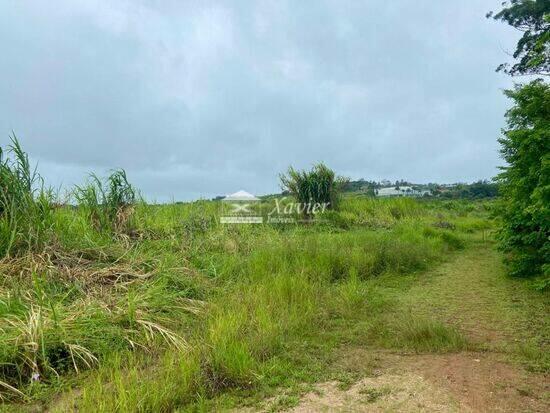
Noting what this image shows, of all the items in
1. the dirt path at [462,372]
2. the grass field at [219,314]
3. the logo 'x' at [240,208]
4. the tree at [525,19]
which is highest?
the tree at [525,19]

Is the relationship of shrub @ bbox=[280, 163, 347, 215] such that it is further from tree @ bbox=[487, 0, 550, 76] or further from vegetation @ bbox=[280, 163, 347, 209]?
tree @ bbox=[487, 0, 550, 76]

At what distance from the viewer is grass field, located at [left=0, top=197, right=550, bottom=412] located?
267 cm

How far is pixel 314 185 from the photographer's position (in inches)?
429

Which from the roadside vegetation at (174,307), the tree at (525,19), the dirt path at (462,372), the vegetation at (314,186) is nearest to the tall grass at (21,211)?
the roadside vegetation at (174,307)

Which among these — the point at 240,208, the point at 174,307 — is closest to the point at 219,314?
the point at 174,307

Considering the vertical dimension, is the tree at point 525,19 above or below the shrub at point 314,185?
above

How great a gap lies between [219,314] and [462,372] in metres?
1.86

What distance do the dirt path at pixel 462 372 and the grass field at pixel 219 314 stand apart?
0.04m

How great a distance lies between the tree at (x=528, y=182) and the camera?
4.17 meters

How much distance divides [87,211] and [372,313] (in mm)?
4378

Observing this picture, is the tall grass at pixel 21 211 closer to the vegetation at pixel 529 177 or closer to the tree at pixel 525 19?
the vegetation at pixel 529 177

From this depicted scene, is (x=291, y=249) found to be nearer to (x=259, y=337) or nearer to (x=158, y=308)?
(x=158, y=308)

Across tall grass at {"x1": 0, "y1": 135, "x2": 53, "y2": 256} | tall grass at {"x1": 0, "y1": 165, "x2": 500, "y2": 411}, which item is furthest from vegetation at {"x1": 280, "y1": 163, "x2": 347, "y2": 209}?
tall grass at {"x1": 0, "y1": 135, "x2": 53, "y2": 256}

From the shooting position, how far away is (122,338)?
128 inches
